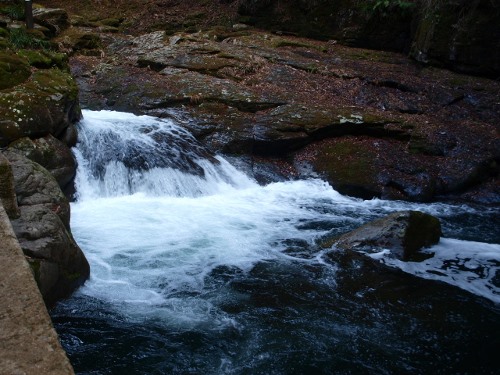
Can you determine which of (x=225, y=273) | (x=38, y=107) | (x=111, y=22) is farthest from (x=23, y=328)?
(x=111, y=22)

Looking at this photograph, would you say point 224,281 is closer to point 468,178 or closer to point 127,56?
point 468,178

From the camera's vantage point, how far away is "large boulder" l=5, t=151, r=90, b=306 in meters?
4.86

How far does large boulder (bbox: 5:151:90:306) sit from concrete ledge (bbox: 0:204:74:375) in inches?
60.1

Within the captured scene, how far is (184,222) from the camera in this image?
8094 millimetres

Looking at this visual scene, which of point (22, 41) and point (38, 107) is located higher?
point (22, 41)

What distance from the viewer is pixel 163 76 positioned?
13.9m

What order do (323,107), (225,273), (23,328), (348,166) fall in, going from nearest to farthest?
(23,328) → (225,273) → (348,166) → (323,107)

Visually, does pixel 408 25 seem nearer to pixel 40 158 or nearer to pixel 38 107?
pixel 38 107

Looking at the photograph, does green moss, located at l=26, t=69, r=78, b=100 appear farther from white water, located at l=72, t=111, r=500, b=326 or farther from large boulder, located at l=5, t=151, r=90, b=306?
large boulder, located at l=5, t=151, r=90, b=306

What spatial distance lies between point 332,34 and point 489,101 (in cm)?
708

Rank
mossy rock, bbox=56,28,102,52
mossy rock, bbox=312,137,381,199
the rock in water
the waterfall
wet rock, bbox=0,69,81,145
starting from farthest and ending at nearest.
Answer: mossy rock, bbox=56,28,102,52 < mossy rock, bbox=312,137,381,199 < the waterfall < wet rock, bbox=0,69,81,145 < the rock in water

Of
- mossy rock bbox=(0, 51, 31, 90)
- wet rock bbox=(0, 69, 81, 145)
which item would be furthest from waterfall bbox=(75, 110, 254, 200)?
mossy rock bbox=(0, 51, 31, 90)

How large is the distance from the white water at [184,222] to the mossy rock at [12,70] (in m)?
1.56

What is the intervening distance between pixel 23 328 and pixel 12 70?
25.2 ft
